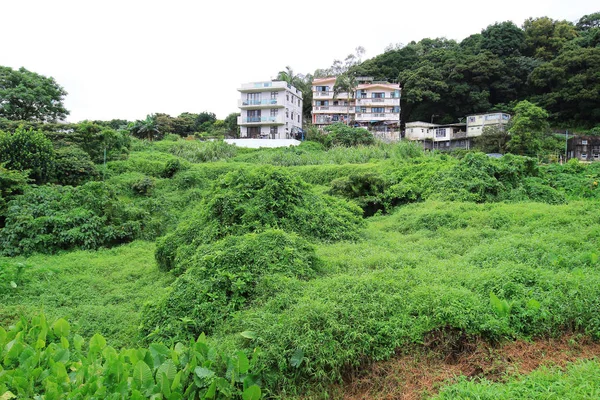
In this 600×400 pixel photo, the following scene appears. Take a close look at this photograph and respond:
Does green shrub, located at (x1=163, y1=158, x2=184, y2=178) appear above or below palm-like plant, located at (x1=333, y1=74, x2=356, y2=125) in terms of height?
below

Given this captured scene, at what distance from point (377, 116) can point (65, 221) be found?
1315 inches

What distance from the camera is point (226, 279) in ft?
14.8

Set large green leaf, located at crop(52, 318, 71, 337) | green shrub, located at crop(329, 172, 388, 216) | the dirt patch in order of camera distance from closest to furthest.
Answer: the dirt patch
large green leaf, located at crop(52, 318, 71, 337)
green shrub, located at crop(329, 172, 388, 216)

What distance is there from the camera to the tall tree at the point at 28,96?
2456 cm

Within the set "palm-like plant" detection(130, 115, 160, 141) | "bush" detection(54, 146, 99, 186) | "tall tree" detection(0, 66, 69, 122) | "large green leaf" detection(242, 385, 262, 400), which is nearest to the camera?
"large green leaf" detection(242, 385, 262, 400)

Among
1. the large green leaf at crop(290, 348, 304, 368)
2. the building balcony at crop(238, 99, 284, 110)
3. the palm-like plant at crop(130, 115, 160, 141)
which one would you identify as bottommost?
the large green leaf at crop(290, 348, 304, 368)

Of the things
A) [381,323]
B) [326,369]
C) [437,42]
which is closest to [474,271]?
[381,323]

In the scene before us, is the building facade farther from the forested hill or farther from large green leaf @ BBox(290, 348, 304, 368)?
large green leaf @ BBox(290, 348, 304, 368)

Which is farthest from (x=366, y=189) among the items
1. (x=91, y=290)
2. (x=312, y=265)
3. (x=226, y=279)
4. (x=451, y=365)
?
(x=451, y=365)

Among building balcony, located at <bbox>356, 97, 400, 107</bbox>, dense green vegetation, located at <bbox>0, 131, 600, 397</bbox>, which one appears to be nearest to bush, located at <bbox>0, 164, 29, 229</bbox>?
dense green vegetation, located at <bbox>0, 131, 600, 397</bbox>

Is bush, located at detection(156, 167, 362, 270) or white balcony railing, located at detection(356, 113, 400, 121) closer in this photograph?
bush, located at detection(156, 167, 362, 270)

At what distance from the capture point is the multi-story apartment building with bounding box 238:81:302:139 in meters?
32.3

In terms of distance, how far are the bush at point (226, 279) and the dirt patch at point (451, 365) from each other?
1.48 metres

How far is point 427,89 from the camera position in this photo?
36.8 m
